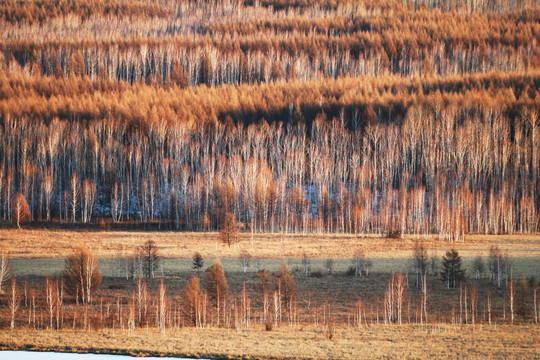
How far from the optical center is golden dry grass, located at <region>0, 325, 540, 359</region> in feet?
111

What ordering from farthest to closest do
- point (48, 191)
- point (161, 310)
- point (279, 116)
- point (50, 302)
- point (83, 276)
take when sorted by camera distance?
1. point (279, 116)
2. point (48, 191)
3. point (83, 276)
4. point (50, 302)
5. point (161, 310)

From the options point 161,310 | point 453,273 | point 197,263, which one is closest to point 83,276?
point 161,310

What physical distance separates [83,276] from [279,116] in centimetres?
7304

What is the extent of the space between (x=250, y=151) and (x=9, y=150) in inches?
1380

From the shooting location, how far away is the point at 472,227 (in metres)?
74.1

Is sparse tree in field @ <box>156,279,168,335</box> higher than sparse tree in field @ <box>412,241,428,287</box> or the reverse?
the reverse

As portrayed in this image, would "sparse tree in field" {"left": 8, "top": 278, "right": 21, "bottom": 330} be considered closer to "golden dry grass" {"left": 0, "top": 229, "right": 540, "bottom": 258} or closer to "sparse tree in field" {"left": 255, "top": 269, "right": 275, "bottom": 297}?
"golden dry grass" {"left": 0, "top": 229, "right": 540, "bottom": 258}

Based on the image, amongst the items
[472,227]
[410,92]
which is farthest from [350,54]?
[472,227]

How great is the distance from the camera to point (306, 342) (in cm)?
3581

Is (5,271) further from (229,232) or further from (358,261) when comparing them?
(358,261)

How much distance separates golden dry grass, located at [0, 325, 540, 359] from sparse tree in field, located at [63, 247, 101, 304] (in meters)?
6.97

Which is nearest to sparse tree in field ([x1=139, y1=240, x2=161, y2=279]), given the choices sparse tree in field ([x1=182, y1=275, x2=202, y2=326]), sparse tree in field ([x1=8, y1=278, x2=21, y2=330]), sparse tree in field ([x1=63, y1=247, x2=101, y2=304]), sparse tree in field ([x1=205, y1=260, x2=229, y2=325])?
sparse tree in field ([x1=63, y1=247, x2=101, y2=304])

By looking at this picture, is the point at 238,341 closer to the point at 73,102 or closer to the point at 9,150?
the point at 9,150

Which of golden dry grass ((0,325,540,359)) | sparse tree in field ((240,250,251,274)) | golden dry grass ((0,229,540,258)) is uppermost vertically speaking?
golden dry grass ((0,229,540,258))
